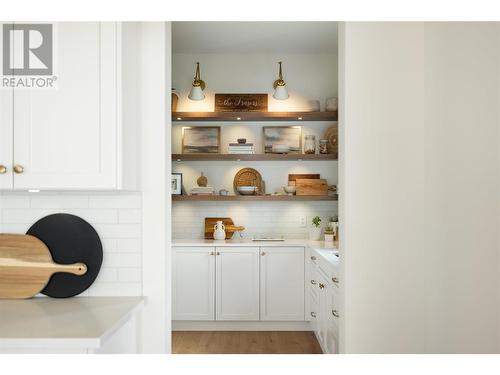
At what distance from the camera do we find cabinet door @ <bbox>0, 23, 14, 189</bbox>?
73.2 inches

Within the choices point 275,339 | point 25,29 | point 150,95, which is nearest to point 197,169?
point 275,339

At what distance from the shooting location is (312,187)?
15.7 ft

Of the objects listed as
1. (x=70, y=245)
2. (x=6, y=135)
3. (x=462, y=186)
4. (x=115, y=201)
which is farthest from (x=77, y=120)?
(x=462, y=186)

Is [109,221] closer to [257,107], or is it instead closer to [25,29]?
[25,29]

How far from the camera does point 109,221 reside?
Result: 7.11 ft

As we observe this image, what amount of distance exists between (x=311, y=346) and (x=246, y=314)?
0.71 m

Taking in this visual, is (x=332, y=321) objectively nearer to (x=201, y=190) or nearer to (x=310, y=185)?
(x=310, y=185)

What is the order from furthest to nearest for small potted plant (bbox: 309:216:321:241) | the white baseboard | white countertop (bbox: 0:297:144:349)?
small potted plant (bbox: 309:216:321:241) < the white baseboard < white countertop (bbox: 0:297:144:349)

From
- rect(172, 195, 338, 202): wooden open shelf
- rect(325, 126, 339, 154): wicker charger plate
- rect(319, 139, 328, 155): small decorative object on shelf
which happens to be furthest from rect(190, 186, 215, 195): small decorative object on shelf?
rect(325, 126, 339, 154): wicker charger plate

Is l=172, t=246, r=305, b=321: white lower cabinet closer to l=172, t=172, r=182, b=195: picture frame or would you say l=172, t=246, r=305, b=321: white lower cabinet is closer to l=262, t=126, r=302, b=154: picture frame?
l=172, t=172, r=182, b=195: picture frame

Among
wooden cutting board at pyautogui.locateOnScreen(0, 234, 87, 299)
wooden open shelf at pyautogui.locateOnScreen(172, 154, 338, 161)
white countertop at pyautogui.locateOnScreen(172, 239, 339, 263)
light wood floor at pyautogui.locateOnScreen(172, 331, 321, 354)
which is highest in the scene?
wooden open shelf at pyautogui.locateOnScreen(172, 154, 338, 161)

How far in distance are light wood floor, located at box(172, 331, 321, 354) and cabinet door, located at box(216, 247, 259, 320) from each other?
0.18 m

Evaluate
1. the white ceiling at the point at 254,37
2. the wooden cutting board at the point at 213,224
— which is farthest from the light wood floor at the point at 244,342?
the white ceiling at the point at 254,37

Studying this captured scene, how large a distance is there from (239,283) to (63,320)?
2851 millimetres
